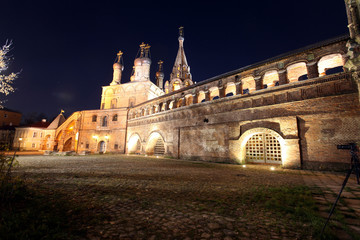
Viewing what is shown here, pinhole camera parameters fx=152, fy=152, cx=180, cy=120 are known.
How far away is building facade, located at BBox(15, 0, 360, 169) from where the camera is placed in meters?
8.35

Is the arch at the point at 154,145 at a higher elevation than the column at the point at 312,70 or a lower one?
lower

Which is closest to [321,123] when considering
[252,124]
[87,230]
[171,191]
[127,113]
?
[252,124]

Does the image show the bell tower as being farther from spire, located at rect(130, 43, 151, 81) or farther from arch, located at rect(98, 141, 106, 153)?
arch, located at rect(98, 141, 106, 153)

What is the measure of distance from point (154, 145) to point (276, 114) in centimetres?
1463

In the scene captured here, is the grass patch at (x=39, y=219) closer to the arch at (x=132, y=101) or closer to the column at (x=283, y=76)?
the column at (x=283, y=76)

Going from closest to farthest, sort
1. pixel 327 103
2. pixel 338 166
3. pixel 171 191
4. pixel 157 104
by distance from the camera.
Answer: pixel 171 191, pixel 338 166, pixel 327 103, pixel 157 104

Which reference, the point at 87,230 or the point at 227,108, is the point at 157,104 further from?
the point at 87,230

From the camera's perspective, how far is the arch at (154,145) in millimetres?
19531

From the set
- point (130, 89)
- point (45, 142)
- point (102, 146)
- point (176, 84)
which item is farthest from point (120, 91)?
point (45, 142)

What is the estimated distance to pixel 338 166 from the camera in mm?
8141

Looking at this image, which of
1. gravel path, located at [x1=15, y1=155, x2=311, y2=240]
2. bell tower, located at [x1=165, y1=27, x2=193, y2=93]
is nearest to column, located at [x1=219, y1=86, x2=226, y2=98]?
gravel path, located at [x1=15, y1=155, x2=311, y2=240]

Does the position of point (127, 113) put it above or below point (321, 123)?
above

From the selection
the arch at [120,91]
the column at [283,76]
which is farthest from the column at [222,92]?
the arch at [120,91]

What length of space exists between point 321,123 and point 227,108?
5.90 metres
